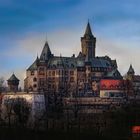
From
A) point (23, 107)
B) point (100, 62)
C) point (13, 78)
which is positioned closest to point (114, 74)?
point (100, 62)

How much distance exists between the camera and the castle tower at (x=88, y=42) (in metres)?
133

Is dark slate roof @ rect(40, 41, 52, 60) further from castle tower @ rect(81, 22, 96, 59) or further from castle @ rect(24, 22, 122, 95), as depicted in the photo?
castle tower @ rect(81, 22, 96, 59)

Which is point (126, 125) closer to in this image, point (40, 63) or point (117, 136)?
point (117, 136)

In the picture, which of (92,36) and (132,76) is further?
(92,36)

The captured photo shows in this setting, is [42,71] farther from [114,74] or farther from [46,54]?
[114,74]

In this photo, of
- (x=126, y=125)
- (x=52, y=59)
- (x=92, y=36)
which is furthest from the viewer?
(x=92, y=36)

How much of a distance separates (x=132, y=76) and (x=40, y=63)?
1734 centimetres

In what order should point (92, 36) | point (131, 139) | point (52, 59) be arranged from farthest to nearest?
point (92, 36) < point (52, 59) < point (131, 139)

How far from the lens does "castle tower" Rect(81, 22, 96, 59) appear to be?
13325cm

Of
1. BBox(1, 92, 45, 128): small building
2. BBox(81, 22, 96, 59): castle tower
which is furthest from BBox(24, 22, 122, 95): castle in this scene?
BBox(1, 92, 45, 128): small building

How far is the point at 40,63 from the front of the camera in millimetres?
121500

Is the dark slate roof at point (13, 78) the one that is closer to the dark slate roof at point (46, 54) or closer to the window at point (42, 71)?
the window at point (42, 71)

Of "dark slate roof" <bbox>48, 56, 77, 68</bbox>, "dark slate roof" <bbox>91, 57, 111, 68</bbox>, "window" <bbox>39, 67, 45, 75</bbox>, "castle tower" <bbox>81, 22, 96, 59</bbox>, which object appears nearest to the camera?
"dark slate roof" <bbox>48, 56, 77, 68</bbox>

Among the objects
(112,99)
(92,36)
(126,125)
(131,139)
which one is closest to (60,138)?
(131,139)
